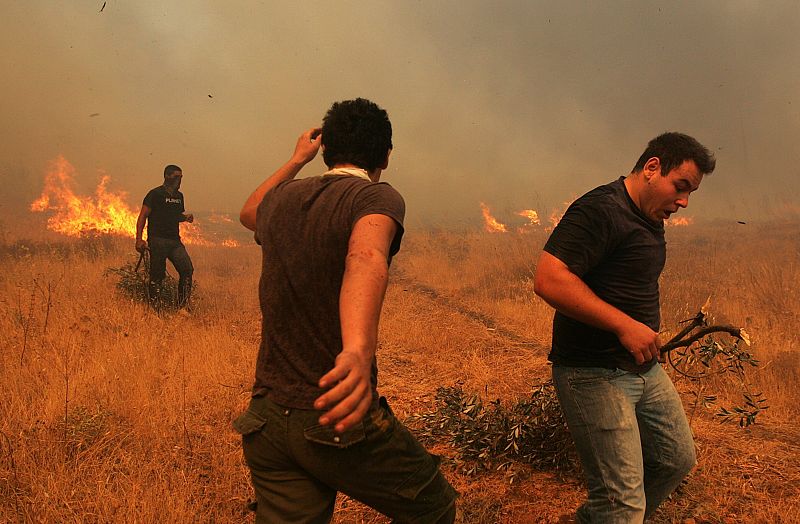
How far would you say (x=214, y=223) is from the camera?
2864cm

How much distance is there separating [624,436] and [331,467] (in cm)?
135

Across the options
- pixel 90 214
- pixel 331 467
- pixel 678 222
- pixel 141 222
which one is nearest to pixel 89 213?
pixel 90 214

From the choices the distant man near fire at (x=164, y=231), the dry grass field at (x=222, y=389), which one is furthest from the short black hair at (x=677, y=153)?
the distant man near fire at (x=164, y=231)

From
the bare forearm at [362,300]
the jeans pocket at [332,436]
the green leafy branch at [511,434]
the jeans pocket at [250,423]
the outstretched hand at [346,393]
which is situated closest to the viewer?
the outstretched hand at [346,393]

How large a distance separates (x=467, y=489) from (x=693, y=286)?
8503mm

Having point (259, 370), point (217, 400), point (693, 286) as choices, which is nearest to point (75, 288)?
point (217, 400)

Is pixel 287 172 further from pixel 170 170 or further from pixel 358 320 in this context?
pixel 170 170

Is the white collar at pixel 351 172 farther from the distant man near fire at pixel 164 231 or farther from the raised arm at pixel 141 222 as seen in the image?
the raised arm at pixel 141 222

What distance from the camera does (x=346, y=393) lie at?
1043 mm

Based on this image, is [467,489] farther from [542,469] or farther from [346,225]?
[346,225]

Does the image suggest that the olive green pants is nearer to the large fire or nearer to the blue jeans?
the blue jeans

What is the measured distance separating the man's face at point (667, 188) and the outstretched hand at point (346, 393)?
1.87 metres

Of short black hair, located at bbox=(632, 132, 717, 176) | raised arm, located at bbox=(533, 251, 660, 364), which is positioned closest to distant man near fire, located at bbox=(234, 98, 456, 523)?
raised arm, located at bbox=(533, 251, 660, 364)

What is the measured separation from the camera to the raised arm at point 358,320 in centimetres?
103
